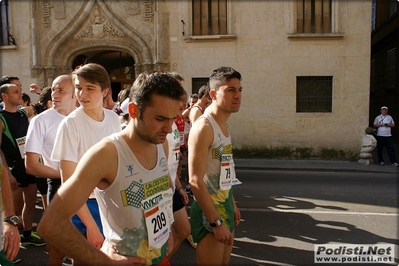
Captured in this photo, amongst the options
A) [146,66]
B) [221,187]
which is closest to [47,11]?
[146,66]

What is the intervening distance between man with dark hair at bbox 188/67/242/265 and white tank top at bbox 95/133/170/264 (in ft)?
2.66

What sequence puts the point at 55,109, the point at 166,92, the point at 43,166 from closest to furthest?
the point at 166,92 → the point at 43,166 → the point at 55,109

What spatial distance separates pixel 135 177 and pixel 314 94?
38.9 feet

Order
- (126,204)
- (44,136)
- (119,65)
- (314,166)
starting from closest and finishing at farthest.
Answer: (126,204)
(44,136)
(314,166)
(119,65)

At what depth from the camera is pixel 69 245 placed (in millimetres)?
1460

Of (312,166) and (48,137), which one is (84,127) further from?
(312,166)

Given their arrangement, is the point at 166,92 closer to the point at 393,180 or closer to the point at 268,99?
the point at 393,180

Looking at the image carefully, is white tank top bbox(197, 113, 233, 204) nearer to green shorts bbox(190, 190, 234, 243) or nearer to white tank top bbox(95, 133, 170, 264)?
green shorts bbox(190, 190, 234, 243)

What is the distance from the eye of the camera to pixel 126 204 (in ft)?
5.51

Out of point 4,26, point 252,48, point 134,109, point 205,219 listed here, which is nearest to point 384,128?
point 252,48

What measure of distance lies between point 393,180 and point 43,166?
8344 mm

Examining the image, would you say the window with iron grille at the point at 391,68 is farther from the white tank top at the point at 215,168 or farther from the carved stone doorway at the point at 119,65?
the white tank top at the point at 215,168

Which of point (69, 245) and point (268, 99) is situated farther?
point (268, 99)

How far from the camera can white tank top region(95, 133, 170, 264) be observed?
1667 millimetres
